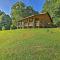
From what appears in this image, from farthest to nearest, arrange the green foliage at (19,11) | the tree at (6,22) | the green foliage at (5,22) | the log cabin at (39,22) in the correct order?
1. the green foliage at (19,11)
2. the green foliage at (5,22)
3. the tree at (6,22)
4. the log cabin at (39,22)

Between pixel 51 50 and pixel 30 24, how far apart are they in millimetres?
17775

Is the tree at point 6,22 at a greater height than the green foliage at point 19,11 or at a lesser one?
lesser

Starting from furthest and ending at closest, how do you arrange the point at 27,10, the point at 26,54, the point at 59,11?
1. the point at 27,10
2. the point at 59,11
3. the point at 26,54

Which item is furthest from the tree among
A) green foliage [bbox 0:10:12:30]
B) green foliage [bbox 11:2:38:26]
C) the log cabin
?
the log cabin

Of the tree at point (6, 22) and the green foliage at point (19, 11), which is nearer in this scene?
the tree at point (6, 22)

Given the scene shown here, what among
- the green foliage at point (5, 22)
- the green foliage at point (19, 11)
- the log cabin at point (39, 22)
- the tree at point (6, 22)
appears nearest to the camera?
the log cabin at point (39, 22)

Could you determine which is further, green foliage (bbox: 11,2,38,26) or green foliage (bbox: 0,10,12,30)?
green foliage (bbox: 11,2,38,26)

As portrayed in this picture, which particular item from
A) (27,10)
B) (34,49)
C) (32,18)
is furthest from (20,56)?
(27,10)

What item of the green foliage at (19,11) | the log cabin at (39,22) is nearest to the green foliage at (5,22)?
the green foliage at (19,11)

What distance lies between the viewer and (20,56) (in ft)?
41.1

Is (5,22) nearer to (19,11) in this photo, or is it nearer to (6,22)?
(6,22)

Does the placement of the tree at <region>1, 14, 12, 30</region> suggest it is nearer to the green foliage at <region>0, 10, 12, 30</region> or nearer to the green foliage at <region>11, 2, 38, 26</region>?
the green foliage at <region>0, 10, 12, 30</region>

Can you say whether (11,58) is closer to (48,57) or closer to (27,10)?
(48,57)

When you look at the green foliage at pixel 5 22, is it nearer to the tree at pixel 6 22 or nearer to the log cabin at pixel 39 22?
the tree at pixel 6 22
